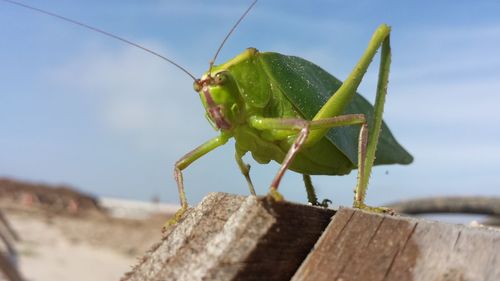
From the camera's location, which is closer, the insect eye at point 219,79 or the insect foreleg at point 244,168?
the insect eye at point 219,79

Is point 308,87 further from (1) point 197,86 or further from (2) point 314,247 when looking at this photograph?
(2) point 314,247

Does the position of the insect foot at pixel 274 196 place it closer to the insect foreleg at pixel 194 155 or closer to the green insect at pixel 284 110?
the green insect at pixel 284 110

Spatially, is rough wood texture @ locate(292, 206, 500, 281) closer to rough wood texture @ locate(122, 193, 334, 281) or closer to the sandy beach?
rough wood texture @ locate(122, 193, 334, 281)

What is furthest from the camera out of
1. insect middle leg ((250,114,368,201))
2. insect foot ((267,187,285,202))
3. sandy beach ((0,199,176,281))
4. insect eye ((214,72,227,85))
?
sandy beach ((0,199,176,281))

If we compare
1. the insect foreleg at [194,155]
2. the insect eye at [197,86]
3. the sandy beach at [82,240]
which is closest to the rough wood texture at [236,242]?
the insect foreleg at [194,155]

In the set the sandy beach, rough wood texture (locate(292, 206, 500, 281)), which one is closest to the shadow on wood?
rough wood texture (locate(292, 206, 500, 281))

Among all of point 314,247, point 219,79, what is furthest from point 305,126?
point 314,247
